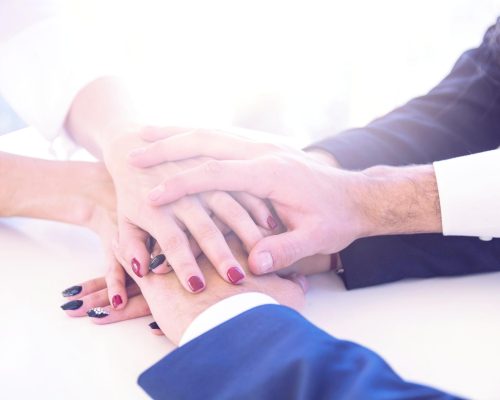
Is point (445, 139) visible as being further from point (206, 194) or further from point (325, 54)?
point (325, 54)

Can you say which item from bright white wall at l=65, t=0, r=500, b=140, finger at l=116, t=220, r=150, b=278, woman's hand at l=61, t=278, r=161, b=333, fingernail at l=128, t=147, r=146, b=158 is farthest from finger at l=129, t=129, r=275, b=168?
bright white wall at l=65, t=0, r=500, b=140

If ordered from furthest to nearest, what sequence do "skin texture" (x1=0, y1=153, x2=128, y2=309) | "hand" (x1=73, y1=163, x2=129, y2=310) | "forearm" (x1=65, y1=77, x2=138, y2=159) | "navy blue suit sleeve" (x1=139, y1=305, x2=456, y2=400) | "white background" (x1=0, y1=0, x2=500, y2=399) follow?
"white background" (x1=0, y1=0, x2=500, y2=399) < "forearm" (x1=65, y1=77, x2=138, y2=159) < "skin texture" (x1=0, y1=153, x2=128, y2=309) < "hand" (x1=73, y1=163, x2=129, y2=310) < "navy blue suit sleeve" (x1=139, y1=305, x2=456, y2=400)

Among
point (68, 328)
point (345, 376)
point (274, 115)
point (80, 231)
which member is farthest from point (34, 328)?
point (274, 115)

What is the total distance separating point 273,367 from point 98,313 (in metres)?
0.30

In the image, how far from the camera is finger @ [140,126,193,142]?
90 centimetres

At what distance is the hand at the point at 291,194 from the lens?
0.71 metres

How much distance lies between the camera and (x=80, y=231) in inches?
36.8

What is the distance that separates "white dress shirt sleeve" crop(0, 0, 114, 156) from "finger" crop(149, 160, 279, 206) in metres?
0.45

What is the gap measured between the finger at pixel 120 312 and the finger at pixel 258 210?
7.2 inches

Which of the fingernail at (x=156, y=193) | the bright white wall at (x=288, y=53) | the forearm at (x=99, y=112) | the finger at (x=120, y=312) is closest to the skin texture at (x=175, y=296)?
the finger at (x=120, y=312)

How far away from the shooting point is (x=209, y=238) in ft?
2.39

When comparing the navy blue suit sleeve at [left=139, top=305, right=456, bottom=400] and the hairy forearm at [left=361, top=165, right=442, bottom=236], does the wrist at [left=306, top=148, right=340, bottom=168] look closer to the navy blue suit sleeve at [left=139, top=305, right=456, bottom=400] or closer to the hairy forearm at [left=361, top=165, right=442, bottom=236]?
the hairy forearm at [left=361, top=165, right=442, bottom=236]

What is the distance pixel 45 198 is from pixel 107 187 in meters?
0.10


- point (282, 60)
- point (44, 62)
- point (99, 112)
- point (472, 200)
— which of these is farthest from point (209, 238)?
point (282, 60)
